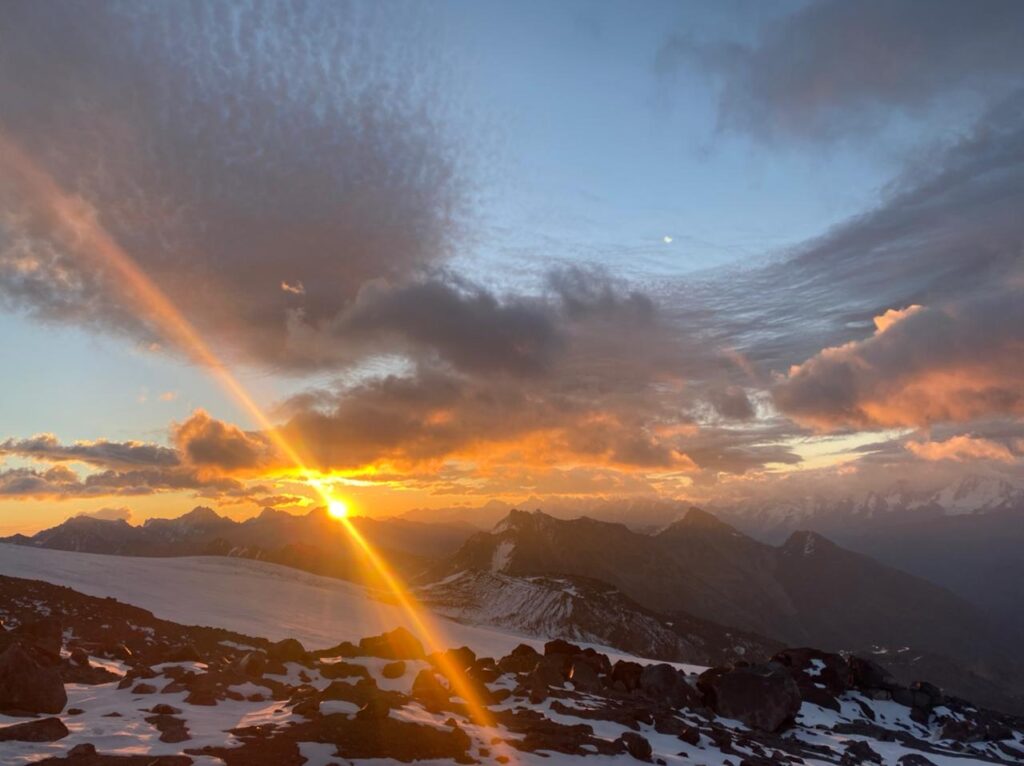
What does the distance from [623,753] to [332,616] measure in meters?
88.2

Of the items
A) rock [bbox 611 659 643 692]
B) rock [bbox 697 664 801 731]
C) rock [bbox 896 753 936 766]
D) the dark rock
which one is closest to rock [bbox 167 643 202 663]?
the dark rock

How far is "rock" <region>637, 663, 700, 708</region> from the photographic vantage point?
124 feet

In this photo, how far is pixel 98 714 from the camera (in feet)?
60.1

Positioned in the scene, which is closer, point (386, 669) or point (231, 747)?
point (231, 747)

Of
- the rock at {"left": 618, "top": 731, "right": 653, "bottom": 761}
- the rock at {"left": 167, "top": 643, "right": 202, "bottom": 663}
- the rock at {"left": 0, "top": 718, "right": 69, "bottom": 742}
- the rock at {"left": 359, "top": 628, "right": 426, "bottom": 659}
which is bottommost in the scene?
the rock at {"left": 618, "top": 731, "right": 653, "bottom": 761}

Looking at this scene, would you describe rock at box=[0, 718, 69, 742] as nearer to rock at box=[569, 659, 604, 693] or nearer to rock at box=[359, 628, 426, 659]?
rock at box=[359, 628, 426, 659]

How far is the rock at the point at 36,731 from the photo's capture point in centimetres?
1528

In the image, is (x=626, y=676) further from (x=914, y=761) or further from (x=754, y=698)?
(x=914, y=761)

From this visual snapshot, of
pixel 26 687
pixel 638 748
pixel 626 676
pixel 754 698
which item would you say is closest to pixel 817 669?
pixel 754 698

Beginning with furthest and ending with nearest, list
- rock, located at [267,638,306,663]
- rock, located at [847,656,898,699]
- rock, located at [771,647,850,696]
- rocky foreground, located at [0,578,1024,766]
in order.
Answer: rock, located at [847,656,898,699] < rock, located at [771,647,850,696] < rock, located at [267,638,306,663] < rocky foreground, located at [0,578,1024,766]

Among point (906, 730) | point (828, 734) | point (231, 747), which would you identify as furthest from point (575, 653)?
point (231, 747)

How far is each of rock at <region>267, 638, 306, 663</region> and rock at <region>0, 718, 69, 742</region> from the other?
45.9 ft

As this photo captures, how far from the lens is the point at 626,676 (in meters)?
40.3

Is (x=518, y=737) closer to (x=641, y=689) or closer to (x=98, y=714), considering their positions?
(x=98, y=714)
